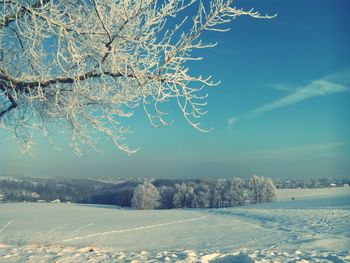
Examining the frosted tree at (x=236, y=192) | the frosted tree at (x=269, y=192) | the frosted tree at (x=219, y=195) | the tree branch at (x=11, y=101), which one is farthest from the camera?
the frosted tree at (x=219, y=195)

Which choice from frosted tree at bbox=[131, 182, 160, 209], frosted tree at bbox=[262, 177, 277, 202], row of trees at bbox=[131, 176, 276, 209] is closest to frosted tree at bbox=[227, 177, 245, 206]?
row of trees at bbox=[131, 176, 276, 209]

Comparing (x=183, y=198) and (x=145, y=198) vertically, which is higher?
(x=183, y=198)

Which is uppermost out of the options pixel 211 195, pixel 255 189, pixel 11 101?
pixel 255 189

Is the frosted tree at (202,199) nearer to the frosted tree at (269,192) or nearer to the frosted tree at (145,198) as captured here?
the frosted tree at (145,198)

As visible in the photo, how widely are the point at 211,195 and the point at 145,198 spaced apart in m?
13.0

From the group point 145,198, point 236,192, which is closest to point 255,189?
point 236,192

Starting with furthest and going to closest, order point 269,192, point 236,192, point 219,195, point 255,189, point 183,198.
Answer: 1. point 183,198
2. point 219,195
3. point 236,192
4. point 255,189
5. point 269,192

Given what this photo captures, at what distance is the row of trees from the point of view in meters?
73.4

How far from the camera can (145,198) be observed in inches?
3029

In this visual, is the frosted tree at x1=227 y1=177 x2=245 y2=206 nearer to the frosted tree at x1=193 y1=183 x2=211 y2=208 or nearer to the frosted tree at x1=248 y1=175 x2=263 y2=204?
the frosted tree at x1=248 y1=175 x2=263 y2=204

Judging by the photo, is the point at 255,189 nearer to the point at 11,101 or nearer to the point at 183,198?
the point at 183,198

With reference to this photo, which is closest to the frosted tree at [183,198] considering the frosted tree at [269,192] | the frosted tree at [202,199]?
the frosted tree at [202,199]

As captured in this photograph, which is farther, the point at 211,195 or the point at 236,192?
the point at 211,195

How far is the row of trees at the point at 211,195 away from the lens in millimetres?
73438
